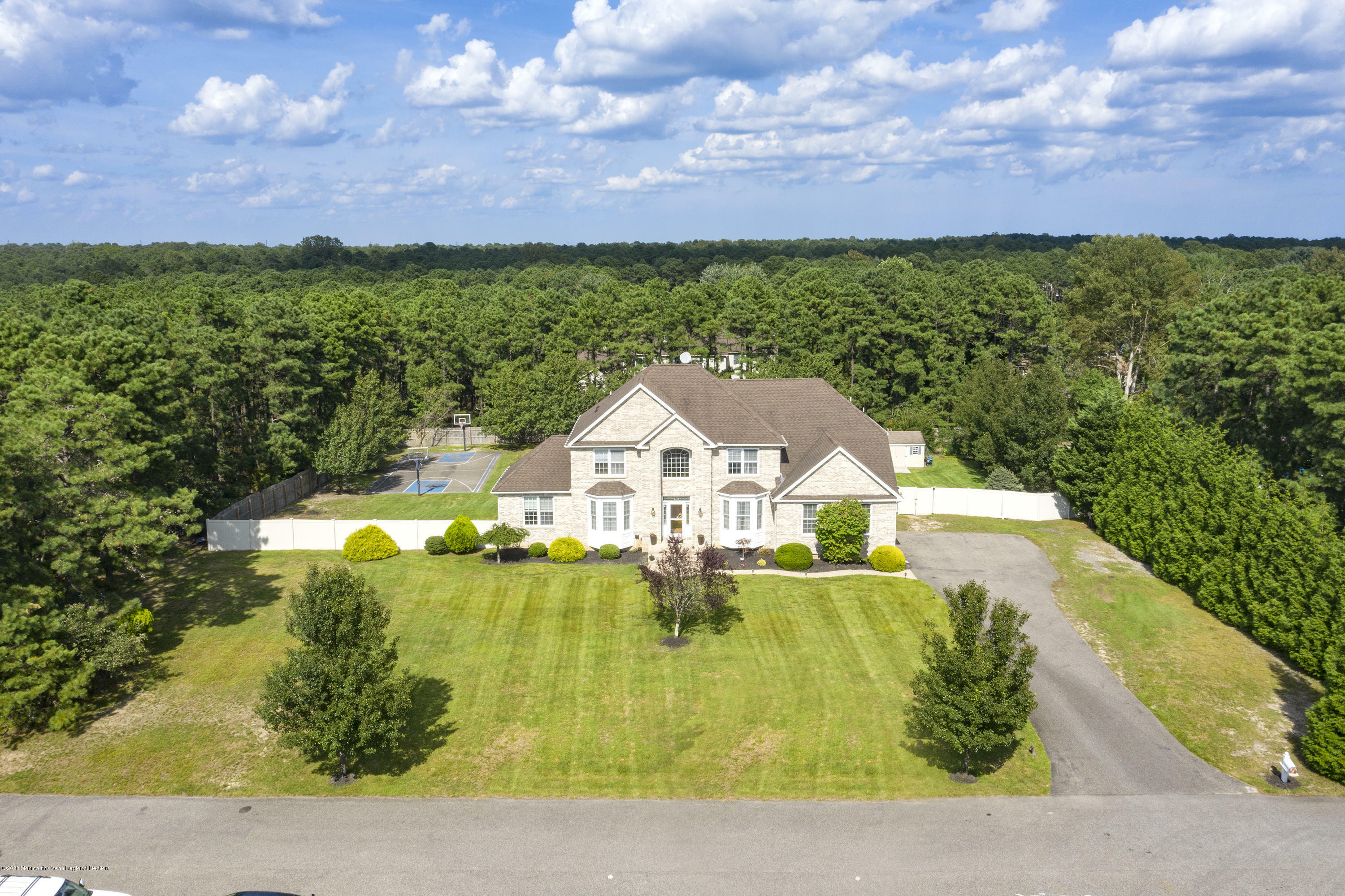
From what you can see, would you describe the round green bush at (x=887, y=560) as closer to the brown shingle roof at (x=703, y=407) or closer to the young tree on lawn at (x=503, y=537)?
the brown shingle roof at (x=703, y=407)

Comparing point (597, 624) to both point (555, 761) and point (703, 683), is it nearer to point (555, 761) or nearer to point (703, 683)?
point (703, 683)

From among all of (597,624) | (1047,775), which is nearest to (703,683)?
(597,624)

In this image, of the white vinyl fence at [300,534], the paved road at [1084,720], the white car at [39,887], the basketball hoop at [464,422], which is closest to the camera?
the white car at [39,887]

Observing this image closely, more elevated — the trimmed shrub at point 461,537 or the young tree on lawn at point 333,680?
the young tree on lawn at point 333,680

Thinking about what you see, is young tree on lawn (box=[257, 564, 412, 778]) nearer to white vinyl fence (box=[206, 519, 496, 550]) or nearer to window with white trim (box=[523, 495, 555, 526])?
window with white trim (box=[523, 495, 555, 526])

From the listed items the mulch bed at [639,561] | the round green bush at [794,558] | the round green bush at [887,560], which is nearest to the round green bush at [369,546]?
the mulch bed at [639,561]

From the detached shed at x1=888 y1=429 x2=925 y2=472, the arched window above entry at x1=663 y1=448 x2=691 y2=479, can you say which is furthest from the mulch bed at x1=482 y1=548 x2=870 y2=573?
the detached shed at x1=888 y1=429 x2=925 y2=472
